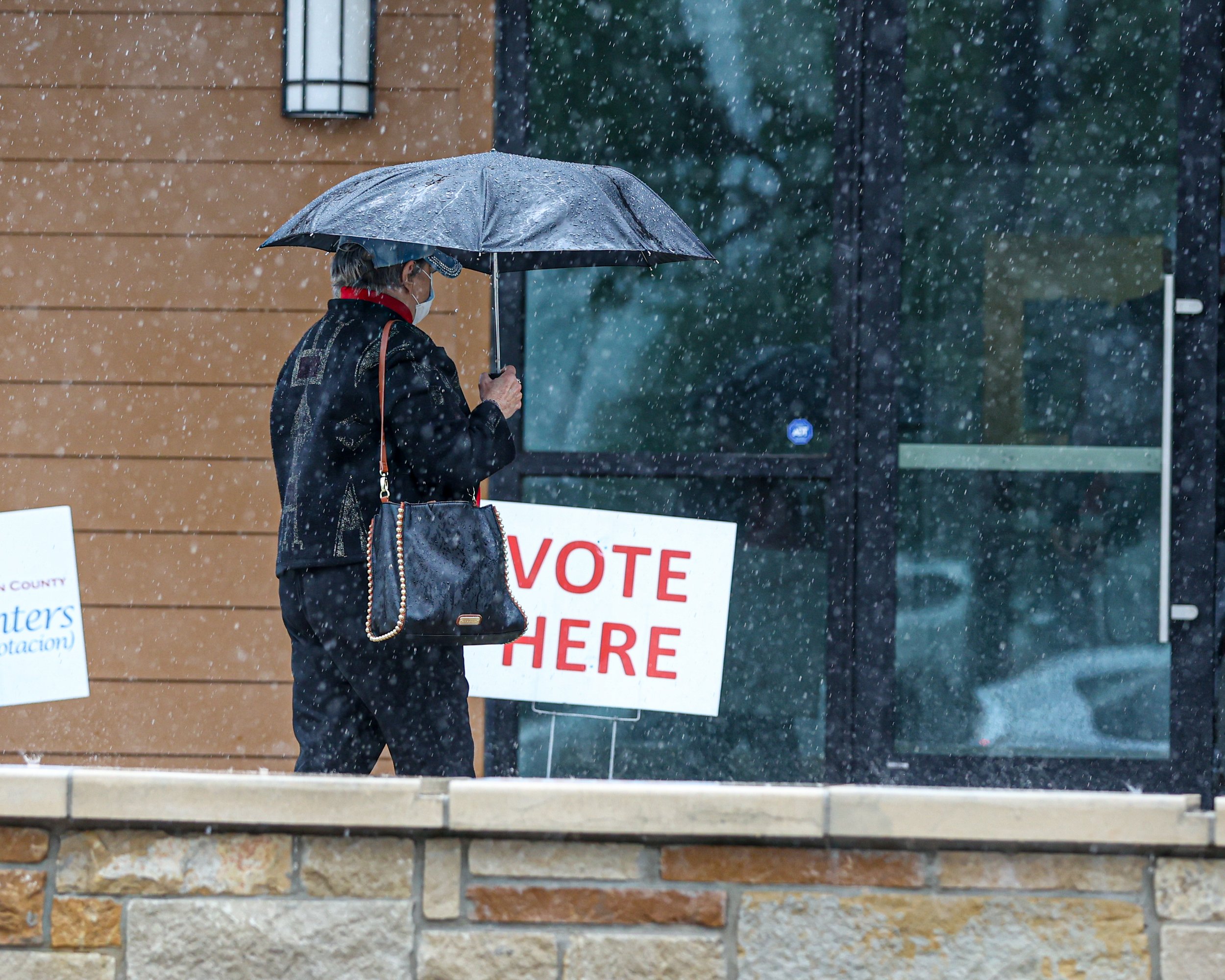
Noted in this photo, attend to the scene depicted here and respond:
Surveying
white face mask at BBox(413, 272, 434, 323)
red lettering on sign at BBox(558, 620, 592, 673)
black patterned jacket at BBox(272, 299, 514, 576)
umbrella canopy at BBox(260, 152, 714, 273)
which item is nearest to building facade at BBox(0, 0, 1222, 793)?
red lettering on sign at BBox(558, 620, 592, 673)

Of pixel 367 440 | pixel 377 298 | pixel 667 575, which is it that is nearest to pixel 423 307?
pixel 377 298

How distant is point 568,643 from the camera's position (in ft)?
17.0

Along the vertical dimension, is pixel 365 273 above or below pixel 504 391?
above

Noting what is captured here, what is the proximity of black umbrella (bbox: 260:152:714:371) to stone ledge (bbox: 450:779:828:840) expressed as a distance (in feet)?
3.73

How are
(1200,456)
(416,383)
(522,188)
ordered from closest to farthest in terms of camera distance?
(416,383) < (522,188) < (1200,456)

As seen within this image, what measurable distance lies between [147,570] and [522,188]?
7.86ft

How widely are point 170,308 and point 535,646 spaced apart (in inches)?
64.5

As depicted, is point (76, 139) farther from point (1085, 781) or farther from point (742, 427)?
point (1085, 781)

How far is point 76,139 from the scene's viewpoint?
540cm

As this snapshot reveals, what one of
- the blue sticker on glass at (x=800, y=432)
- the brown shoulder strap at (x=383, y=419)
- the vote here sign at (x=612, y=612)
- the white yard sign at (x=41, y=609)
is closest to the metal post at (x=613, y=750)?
the vote here sign at (x=612, y=612)

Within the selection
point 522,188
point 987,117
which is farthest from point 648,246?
point 987,117

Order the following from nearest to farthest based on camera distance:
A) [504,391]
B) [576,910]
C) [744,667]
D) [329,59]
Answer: [576,910]
[504,391]
[329,59]
[744,667]

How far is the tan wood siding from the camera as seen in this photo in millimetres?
5320

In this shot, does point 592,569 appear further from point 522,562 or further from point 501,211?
point 501,211
